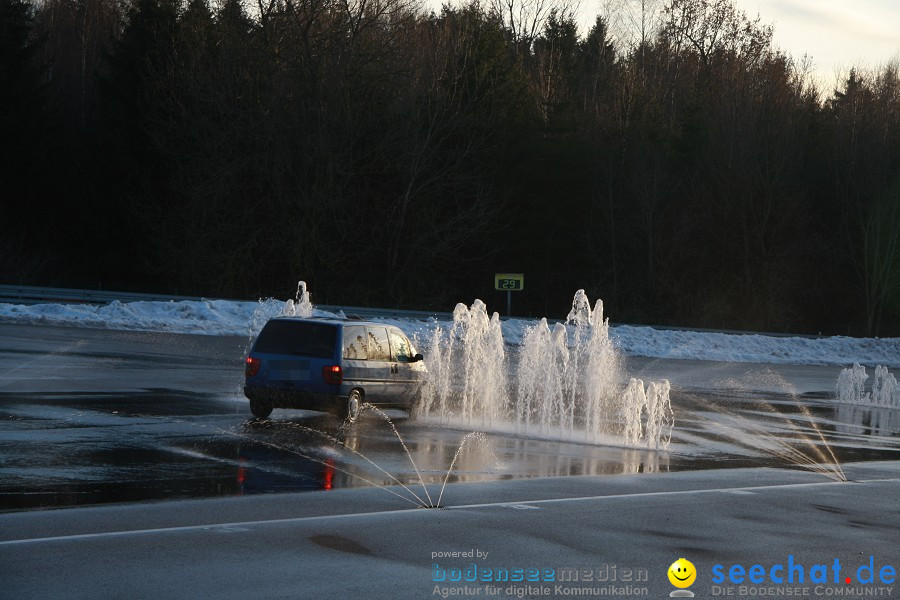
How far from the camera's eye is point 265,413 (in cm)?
1628

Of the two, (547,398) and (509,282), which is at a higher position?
(509,282)

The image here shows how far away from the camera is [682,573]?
7547mm

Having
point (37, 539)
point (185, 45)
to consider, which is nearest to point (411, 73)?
point (185, 45)

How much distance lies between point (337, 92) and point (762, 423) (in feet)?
107

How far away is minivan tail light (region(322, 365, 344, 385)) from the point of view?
16.0 metres

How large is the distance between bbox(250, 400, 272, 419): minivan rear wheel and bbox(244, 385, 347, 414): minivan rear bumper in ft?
0.21

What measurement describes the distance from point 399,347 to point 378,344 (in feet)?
2.16

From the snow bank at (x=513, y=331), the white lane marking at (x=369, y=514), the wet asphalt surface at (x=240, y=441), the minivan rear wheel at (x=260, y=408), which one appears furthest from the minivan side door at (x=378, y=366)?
the snow bank at (x=513, y=331)

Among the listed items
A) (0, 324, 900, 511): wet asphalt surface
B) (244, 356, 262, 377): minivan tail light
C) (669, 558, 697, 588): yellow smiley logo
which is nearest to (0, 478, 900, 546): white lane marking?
(0, 324, 900, 511): wet asphalt surface

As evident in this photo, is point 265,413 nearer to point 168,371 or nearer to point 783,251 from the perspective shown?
point 168,371

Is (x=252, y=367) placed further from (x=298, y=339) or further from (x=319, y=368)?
(x=319, y=368)

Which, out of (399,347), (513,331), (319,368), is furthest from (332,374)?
(513,331)

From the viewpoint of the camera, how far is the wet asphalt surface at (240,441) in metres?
10.9

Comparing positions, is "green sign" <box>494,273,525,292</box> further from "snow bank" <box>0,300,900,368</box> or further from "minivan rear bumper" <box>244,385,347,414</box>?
"minivan rear bumper" <box>244,385,347,414</box>
